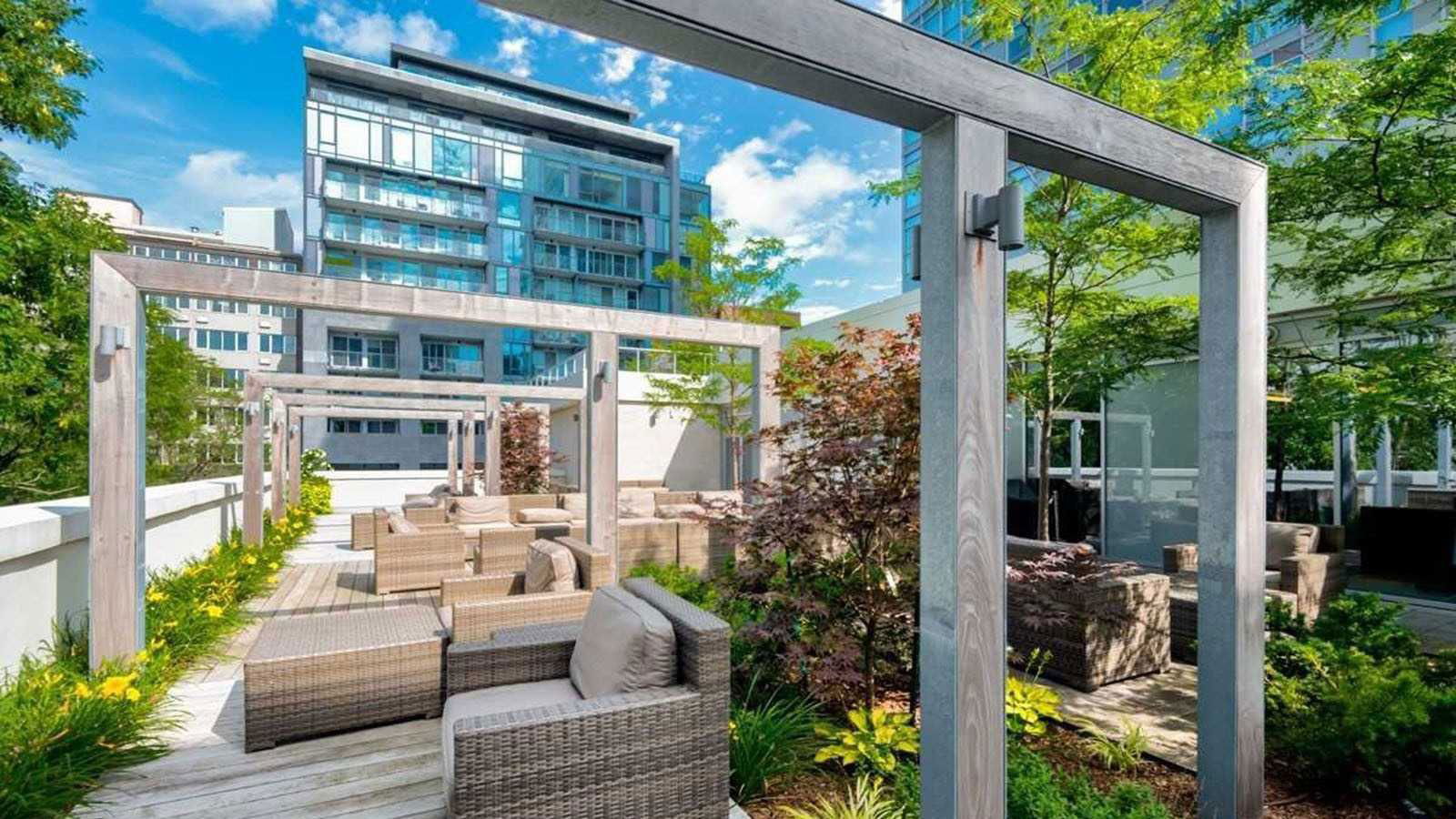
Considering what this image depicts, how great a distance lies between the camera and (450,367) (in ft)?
114

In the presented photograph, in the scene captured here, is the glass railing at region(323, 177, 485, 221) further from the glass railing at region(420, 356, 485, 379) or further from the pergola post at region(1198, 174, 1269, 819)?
the pergola post at region(1198, 174, 1269, 819)

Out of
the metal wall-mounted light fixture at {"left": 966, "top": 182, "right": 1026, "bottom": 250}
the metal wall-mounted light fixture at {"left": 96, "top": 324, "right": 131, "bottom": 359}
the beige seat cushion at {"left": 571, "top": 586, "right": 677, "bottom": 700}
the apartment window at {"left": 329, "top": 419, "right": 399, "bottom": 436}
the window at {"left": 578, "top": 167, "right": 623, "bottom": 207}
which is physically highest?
the window at {"left": 578, "top": 167, "right": 623, "bottom": 207}

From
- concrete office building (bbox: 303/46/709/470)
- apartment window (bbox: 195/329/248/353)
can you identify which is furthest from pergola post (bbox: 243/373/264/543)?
apartment window (bbox: 195/329/248/353)

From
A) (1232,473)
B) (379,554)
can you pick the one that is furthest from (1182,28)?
(379,554)

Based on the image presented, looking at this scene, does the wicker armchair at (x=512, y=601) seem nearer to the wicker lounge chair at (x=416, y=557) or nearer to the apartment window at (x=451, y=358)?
the wicker lounge chair at (x=416, y=557)

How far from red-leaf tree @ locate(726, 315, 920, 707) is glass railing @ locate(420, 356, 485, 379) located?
34042 millimetres

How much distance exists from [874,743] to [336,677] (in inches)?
109

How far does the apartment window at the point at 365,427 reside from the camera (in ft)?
107

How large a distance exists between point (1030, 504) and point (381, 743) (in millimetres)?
8669

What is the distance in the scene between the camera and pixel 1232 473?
281 centimetres

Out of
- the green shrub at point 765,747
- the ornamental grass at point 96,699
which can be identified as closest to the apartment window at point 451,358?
the ornamental grass at point 96,699

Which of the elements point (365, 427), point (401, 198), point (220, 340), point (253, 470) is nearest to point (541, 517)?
point (253, 470)

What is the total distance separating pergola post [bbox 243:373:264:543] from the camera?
8625 millimetres

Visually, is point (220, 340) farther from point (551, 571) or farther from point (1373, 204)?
point (1373, 204)
